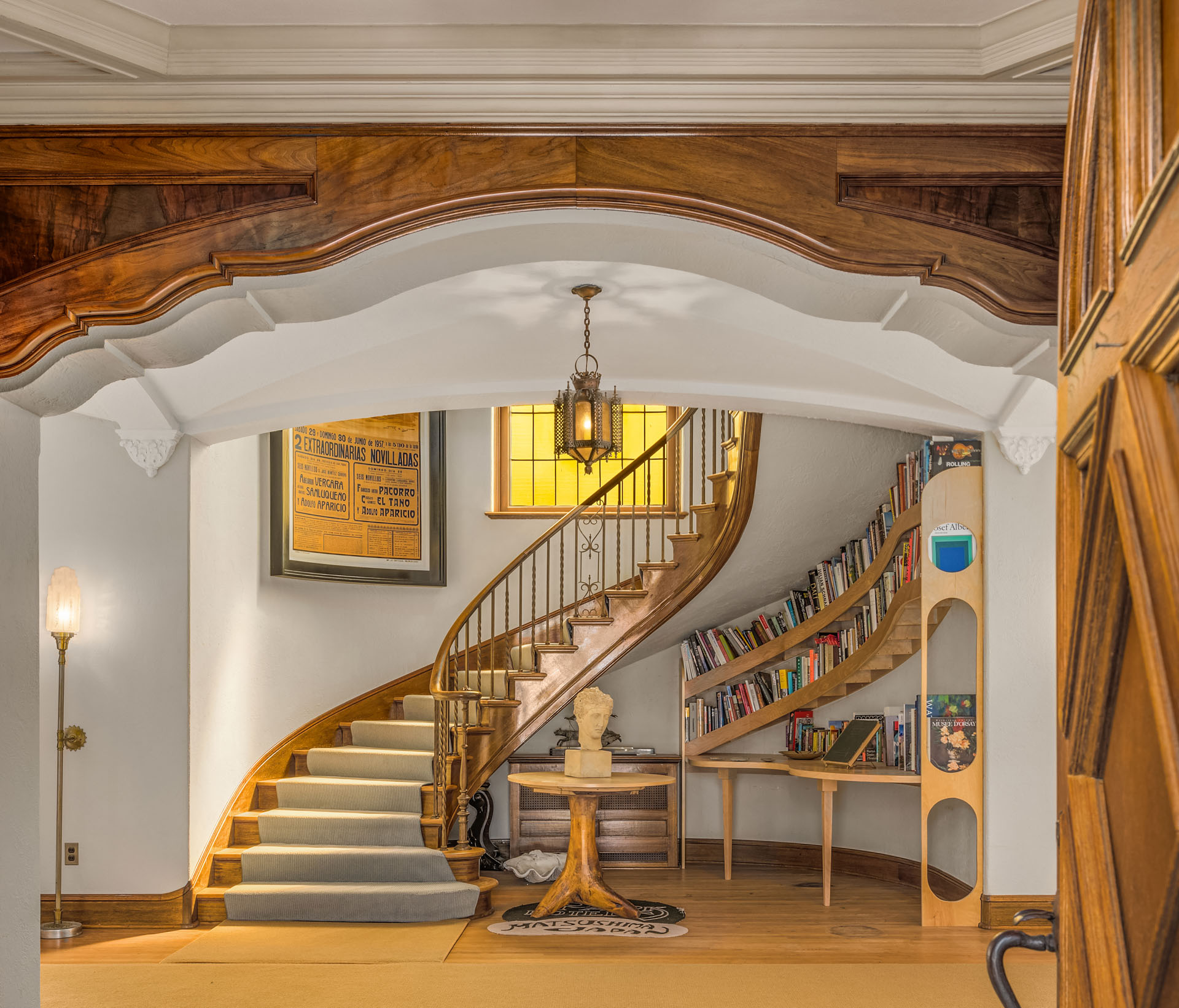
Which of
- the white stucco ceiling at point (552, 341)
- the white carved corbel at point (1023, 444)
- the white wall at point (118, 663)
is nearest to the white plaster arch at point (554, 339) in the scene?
the white stucco ceiling at point (552, 341)

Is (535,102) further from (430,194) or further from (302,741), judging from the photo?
(302,741)

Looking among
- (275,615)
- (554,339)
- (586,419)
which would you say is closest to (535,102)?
(586,419)

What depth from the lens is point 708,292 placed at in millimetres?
5035

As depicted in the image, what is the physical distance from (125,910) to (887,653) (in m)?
4.67

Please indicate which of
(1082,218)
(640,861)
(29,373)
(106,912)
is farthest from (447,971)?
(1082,218)

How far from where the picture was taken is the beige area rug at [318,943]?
5492 millimetres

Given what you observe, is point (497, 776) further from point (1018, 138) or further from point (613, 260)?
point (1018, 138)

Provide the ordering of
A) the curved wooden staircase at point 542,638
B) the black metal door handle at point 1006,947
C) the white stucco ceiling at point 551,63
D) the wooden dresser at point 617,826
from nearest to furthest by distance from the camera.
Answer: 1. the black metal door handle at point 1006,947
2. the white stucco ceiling at point 551,63
3. the curved wooden staircase at point 542,638
4. the wooden dresser at point 617,826

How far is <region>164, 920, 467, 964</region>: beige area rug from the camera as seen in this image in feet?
18.0

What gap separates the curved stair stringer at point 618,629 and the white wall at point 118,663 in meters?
2.17

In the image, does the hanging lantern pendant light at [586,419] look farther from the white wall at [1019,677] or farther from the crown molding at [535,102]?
the white wall at [1019,677]

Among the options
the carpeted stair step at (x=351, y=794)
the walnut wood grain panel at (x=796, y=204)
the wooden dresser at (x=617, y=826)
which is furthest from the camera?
the wooden dresser at (x=617, y=826)

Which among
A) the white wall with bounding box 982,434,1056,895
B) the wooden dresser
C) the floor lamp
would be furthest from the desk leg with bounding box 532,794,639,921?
the floor lamp

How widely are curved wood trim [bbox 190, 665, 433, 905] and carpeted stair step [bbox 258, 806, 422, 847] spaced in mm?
254
